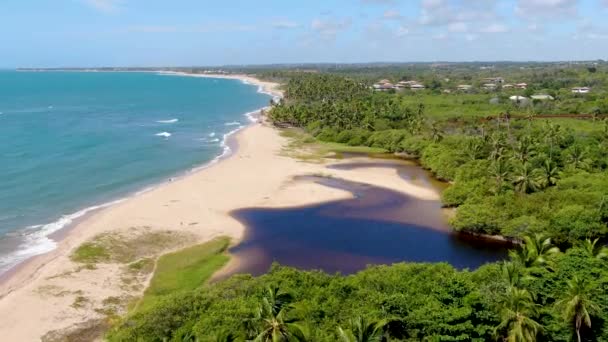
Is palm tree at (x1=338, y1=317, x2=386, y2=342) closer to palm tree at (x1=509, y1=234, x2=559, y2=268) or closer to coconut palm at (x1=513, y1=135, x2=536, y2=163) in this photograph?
palm tree at (x1=509, y1=234, x2=559, y2=268)

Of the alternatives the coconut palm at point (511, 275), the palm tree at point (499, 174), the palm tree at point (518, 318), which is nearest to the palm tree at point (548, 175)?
the palm tree at point (499, 174)

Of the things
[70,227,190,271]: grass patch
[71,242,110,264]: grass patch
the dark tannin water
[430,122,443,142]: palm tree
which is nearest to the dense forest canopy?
the dark tannin water

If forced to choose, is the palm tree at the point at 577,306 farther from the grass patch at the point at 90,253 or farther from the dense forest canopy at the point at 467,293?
the grass patch at the point at 90,253

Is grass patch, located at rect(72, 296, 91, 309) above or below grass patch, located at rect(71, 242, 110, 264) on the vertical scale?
below

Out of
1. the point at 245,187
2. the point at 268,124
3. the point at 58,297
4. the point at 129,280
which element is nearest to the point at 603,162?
the point at 245,187

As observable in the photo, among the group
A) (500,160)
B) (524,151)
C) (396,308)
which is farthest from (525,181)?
(396,308)

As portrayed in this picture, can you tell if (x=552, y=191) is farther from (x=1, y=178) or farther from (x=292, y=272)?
(x=1, y=178)
